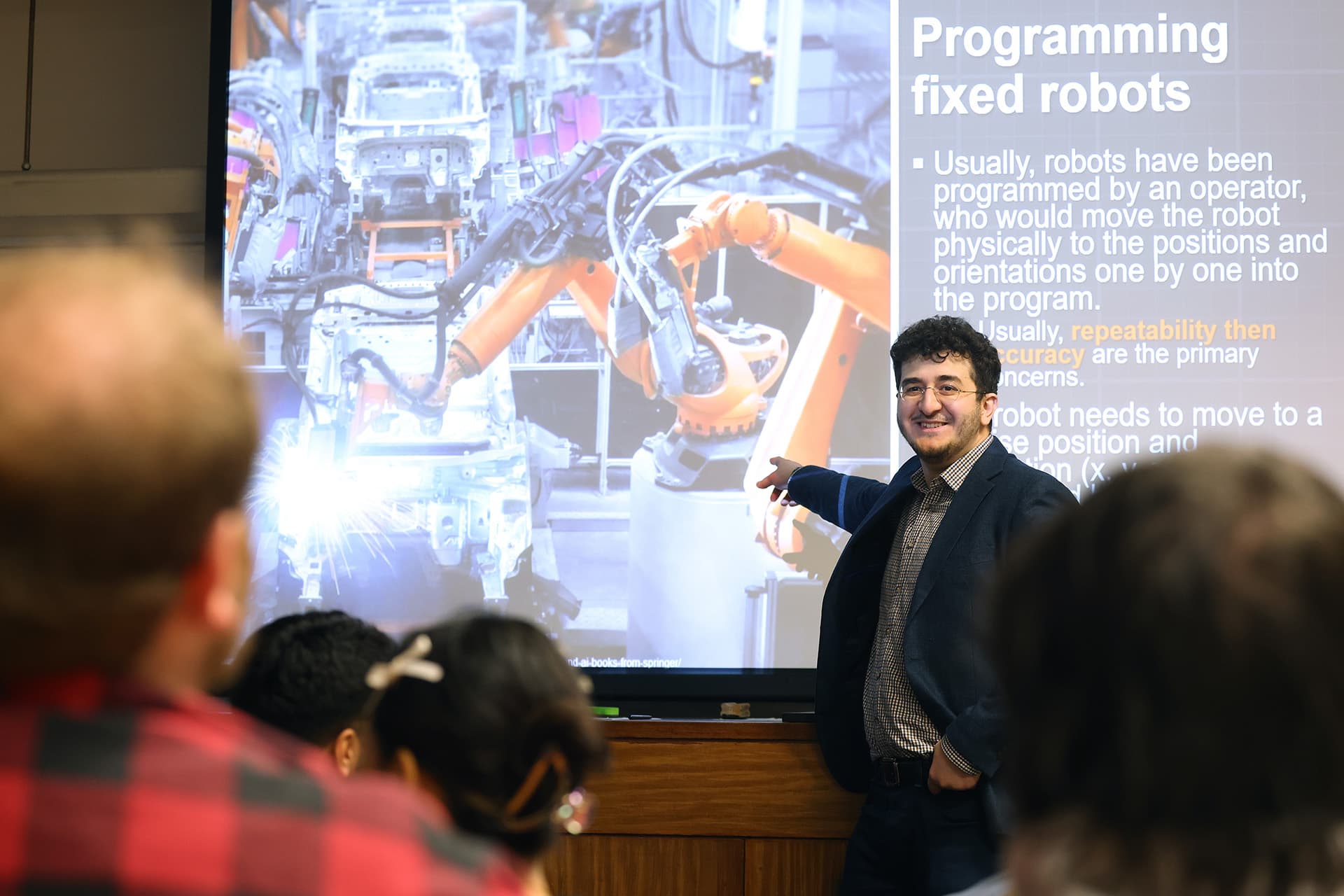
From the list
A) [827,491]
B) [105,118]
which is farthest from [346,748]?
[105,118]

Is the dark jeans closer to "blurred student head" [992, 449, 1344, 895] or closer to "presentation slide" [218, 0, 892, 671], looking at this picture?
"presentation slide" [218, 0, 892, 671]

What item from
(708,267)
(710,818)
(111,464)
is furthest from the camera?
(708,267)

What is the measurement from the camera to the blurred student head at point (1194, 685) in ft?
1.80

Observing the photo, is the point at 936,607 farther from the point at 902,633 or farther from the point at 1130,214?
the point at 1130,214

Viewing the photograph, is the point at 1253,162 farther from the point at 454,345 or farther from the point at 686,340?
the point at 454,345

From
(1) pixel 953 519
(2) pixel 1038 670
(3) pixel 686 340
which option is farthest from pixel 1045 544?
(3) pixel 686 340

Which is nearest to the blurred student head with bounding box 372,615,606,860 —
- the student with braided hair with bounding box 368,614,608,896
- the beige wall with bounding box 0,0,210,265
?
the student with braided hair with bounding box 368,614,608,896

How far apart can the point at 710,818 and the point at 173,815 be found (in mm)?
2382

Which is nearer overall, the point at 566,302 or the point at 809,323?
the point at 809,323

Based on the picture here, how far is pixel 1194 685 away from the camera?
21.8 inches

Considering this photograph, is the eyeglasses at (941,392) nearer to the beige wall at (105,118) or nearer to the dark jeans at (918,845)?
the dark jeans at (918,845)

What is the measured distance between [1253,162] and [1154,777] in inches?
124

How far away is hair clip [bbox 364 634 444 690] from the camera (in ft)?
3.18

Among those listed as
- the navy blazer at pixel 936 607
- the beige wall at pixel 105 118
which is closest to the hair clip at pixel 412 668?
the navy blazer at pixel 936 607
